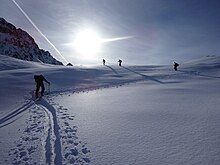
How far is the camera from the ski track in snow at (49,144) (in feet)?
16.0

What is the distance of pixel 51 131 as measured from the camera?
6766mm

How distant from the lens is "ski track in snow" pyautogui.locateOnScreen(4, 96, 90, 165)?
192 inches

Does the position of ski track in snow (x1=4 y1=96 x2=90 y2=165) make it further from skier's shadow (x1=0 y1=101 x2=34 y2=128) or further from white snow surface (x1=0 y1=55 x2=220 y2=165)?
skier's shadow (x1=0 y1=101 x2=34 y2=128)

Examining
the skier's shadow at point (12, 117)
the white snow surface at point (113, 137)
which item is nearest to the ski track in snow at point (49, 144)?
the white snow surface at point (113, 137)

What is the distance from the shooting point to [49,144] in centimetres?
568

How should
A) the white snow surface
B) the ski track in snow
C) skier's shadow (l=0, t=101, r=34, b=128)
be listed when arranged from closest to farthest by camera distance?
the white snow surface, the ski track in snow, skier's shadow (l=0, t=101, r=34, b=128)

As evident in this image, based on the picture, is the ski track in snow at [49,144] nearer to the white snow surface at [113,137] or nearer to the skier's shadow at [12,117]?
the white snow surface at [113,137]

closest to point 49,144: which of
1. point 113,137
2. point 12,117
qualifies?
point 113,137

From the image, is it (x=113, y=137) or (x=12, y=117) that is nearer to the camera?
(x=113, y=137)

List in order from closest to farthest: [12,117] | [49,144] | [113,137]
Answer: [49,144] → [113,137] → [12,117]

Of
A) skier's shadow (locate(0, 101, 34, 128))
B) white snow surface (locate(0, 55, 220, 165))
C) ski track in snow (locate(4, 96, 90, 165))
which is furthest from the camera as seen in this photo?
skier's shadow (locate(0, 101, 34, 128))

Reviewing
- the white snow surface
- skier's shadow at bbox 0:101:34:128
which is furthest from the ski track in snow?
skier's shadow at bbox 0:101:34:128

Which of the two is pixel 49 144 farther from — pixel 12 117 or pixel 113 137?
pixel 12 117

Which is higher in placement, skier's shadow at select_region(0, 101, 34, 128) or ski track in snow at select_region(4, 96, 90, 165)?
ski track in snow at select_region(4, 96, 90, 165)
